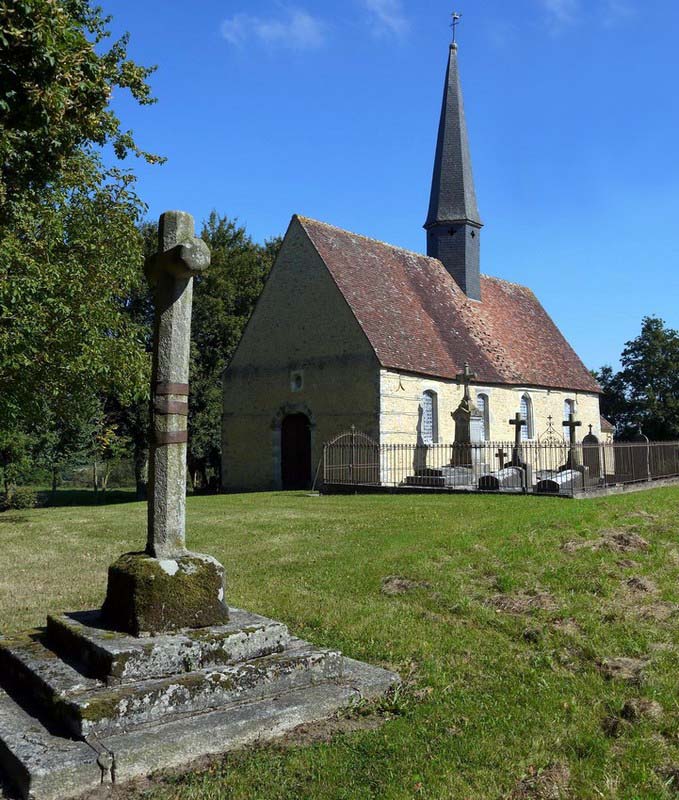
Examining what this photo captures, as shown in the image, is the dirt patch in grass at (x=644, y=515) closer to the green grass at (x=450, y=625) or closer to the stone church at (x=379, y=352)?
the green grass at (x=450, y=625)

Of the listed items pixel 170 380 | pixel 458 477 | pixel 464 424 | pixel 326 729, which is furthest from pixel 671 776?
pixel 464 424

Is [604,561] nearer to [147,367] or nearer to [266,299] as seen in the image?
[147,367]

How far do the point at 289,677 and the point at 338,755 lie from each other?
839mm

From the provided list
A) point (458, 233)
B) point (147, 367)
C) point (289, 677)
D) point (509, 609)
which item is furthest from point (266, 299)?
point (289, 677)

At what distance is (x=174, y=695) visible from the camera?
4.26 metres

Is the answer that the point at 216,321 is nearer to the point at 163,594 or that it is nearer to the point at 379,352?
the point at 379,352

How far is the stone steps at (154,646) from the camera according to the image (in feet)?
14.2

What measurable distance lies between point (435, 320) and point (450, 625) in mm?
21222

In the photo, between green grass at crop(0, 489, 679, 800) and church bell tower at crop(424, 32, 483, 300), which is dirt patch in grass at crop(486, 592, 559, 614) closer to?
green grass at crop(0, 489, 679, 800)

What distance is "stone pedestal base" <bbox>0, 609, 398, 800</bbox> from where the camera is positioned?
12.4 ft

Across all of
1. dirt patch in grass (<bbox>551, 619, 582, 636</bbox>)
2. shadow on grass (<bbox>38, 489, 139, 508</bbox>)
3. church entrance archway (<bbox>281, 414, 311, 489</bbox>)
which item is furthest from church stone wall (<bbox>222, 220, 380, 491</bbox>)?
dirt patch in grass (<bbox>551, 619, 582, 636</bbox>)

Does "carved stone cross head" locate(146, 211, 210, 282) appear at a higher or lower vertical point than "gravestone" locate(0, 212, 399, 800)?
higher

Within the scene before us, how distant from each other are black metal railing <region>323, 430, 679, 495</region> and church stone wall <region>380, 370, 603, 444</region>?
738 millimetres

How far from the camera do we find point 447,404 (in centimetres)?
2525
